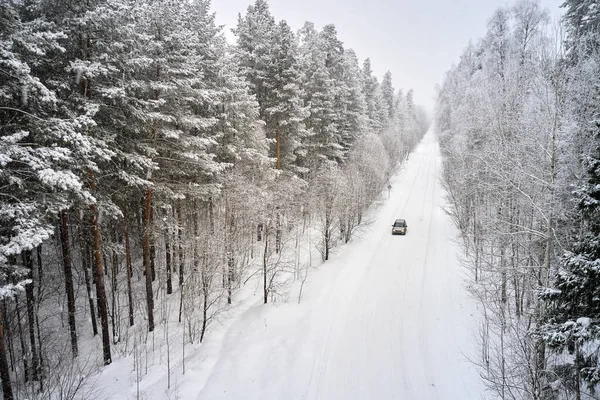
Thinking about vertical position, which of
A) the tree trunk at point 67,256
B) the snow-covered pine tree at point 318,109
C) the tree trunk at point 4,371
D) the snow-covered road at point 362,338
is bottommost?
the snow-covered road at point 362,338

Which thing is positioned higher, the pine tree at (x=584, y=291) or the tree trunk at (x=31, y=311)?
the pine tree at (x=584, y=291)

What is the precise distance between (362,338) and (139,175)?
12.2 metres

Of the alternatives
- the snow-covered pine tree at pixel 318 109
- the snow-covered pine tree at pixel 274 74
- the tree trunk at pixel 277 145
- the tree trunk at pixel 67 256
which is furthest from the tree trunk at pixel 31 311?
the snow-covered pine tree at pixel 318 109

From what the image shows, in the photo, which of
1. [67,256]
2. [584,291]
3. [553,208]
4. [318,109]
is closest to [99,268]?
[67,256]

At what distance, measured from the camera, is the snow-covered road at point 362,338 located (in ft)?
35.8

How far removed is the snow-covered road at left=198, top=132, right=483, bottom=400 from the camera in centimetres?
1092

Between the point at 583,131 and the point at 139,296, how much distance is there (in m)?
21.4

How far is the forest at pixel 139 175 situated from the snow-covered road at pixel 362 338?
6.89ft

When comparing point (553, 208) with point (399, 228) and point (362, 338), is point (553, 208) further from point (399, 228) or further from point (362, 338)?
point (399, 228)

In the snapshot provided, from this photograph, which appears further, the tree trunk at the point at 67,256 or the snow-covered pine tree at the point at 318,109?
the snow-covered pine tree at the point at 318,109

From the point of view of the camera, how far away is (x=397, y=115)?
65.4m

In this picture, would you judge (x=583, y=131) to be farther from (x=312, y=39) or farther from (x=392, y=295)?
(x=312, y=39)

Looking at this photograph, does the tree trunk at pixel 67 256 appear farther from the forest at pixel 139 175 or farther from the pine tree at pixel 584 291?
the pine tree at pixel 584 291

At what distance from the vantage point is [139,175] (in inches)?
519
